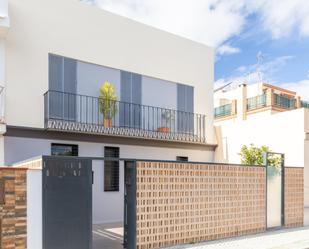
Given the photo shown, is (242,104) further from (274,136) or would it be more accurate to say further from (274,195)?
(274,195)

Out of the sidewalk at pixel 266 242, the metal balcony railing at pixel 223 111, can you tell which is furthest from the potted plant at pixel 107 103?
the metal balcony railing at pixel 223 111

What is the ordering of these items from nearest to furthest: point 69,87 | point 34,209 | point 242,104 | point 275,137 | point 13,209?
point 13,209
point 34,209
point 69,87
point 275,137
point 242,104

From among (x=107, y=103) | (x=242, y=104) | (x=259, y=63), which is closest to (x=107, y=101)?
(x=107, y=103)

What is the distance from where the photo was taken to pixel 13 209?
6.55m

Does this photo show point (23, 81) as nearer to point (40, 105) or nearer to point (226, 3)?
point (40, 105)

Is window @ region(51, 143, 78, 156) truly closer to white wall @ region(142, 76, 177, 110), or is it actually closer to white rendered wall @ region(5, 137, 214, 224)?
white rendered wall @ region(5, 137, 214, 224)

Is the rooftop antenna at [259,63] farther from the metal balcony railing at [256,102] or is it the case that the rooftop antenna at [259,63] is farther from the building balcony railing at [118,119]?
the building balcony railing at [118,119]

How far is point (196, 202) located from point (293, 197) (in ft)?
15.7

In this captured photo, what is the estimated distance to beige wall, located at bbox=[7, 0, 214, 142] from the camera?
11.5 meters

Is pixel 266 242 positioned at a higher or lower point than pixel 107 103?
lower

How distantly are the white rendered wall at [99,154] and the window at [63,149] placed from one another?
0.56 ft

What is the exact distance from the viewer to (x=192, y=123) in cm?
1645

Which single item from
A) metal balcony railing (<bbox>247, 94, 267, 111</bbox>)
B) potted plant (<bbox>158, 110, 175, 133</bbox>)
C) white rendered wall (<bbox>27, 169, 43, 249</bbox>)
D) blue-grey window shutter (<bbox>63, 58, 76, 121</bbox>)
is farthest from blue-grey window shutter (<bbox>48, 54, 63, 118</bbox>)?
metal balcony railing (<bbox>247, 94, 267, 111</bbox>)

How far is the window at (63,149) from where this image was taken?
12.2 metres
